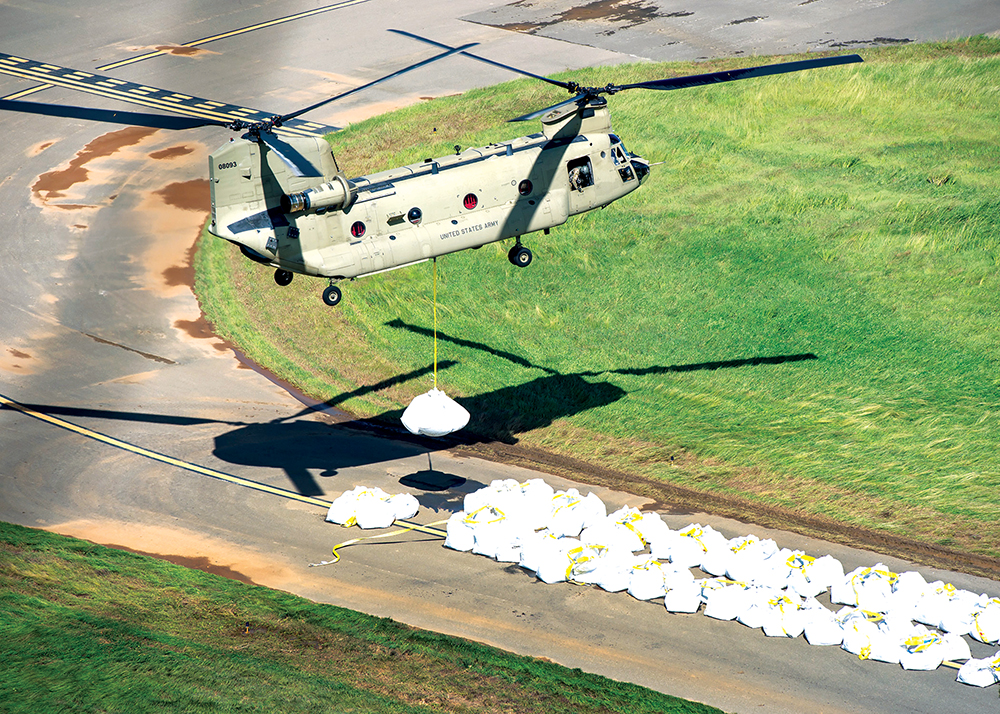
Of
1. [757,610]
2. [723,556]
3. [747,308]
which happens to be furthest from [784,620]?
[747,308]

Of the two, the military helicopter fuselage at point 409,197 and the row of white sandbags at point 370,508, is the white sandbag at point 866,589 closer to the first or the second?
the row of white sandbags at point 370,508

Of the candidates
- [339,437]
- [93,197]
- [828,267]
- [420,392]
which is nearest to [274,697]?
[339,437]

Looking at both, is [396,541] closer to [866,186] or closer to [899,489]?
[899,489]

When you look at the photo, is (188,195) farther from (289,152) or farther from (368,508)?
(368,508)

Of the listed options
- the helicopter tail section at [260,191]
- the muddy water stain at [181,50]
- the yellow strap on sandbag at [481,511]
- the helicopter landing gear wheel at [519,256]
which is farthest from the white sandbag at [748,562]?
the muddy water stain at [181,50]

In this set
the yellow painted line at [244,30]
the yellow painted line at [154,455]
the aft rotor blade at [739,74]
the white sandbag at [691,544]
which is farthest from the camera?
the yellow painted line at [244,30]
